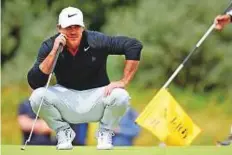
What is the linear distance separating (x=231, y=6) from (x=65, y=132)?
3.13ft

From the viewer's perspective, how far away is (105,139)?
2975 millimetres

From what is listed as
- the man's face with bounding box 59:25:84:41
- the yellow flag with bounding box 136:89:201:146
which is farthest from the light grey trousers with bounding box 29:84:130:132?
the man's face with bounding box 59:25:84:41

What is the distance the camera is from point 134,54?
9.22 ft

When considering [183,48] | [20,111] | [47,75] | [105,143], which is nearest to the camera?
[47,75]

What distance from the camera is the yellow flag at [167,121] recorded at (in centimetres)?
291

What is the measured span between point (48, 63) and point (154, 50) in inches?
54.3

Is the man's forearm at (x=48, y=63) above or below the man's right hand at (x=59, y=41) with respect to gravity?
below

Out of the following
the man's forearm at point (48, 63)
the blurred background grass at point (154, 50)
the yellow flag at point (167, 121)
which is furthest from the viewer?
the blurred background grass at point (154, 50)

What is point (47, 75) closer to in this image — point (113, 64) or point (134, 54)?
point (134, 54)

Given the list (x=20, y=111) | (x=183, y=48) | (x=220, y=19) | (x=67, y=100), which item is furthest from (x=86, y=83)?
(x=183, y=48)

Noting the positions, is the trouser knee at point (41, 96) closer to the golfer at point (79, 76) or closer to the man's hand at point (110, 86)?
the golfer at point (79, 76)

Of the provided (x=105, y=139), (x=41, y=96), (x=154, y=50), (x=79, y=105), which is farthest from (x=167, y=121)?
(x=154, y=50)

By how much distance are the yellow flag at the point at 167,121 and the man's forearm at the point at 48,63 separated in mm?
462

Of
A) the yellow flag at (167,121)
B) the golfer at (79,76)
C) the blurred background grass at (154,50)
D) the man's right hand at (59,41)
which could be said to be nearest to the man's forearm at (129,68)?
the golfer at (79,76)
